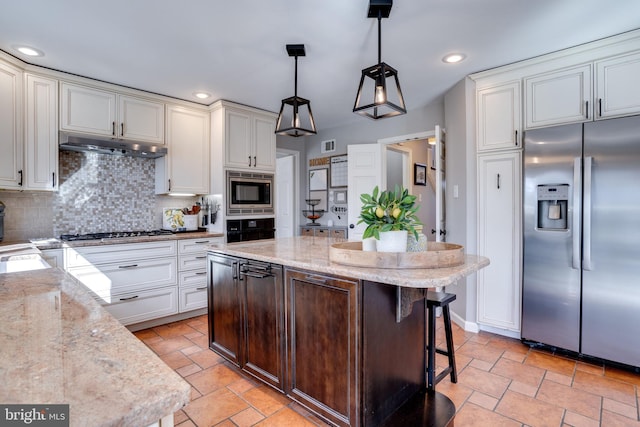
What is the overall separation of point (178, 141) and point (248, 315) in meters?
2.48

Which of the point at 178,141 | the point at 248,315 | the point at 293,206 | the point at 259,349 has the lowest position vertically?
the point at 259,349

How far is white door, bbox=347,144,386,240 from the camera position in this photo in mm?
4410

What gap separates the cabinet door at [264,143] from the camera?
417 centimetres

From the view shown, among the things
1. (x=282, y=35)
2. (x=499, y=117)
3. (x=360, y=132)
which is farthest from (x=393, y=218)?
(x=360, y=132)

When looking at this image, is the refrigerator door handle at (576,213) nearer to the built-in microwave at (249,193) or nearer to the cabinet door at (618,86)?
the cabinet door at (618,86)

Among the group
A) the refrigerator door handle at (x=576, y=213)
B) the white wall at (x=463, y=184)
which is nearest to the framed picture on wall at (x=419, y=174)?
the white wall at (x=463, y=184)

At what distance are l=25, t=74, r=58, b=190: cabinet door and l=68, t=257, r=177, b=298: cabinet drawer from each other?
0.85m

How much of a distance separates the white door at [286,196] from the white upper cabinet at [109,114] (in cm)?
228

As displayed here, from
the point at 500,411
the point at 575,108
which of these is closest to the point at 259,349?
the point at 500,411

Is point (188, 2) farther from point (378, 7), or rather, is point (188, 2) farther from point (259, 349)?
point (259, 349)

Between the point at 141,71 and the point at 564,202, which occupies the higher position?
the point at 141,71

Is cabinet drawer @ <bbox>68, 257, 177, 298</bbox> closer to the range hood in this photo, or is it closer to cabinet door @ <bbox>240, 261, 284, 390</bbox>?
the range hood

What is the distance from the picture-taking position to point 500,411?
1.92 m

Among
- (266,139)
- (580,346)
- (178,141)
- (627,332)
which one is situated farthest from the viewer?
(266,139)
